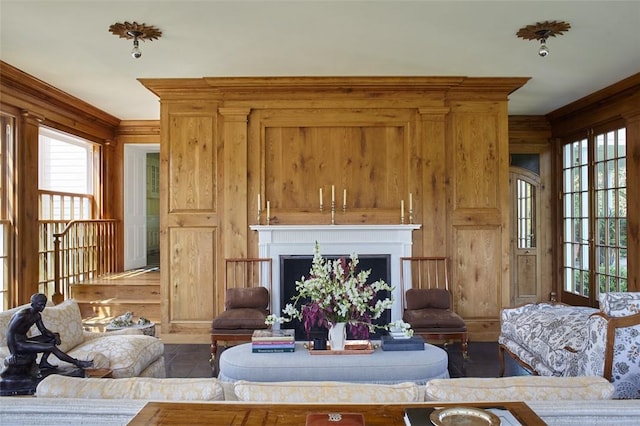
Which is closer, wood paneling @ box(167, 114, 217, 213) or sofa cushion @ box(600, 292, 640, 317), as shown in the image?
sofa cushion @ box(600, 292, 640, 317)

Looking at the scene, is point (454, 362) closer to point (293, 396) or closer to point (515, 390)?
point (515, 390)

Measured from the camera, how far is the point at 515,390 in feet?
4.96

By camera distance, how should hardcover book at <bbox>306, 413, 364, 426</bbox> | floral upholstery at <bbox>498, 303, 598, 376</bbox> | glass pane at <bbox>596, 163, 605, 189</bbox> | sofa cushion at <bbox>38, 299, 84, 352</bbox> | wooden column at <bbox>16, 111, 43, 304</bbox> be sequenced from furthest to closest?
1. glass pane at <bbox>596, 163, 605, 189</bbox>
2. wooden column at <bbox>16, 111, 43, 304</bbox>
3. sofa cushion at <bbox>38, 299, 84, 352</bbox>
4. floral upholstery at <bbox>498, 303, 598, 376</bbox>
5. hardcover book at <bbox>306, 413, 364, 426</bbox>

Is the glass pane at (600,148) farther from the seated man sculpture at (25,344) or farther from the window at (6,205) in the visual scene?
the window at (6,205)

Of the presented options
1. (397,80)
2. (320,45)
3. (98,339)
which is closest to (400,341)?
(98,339)

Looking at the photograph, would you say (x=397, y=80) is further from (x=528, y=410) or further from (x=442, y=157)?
(x=528, y=410)

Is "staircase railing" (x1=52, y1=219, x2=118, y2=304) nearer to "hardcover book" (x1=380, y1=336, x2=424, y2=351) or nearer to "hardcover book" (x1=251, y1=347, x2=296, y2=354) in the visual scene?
"hardcover book" (x1=251, y1=347, x2=296, y2=354)

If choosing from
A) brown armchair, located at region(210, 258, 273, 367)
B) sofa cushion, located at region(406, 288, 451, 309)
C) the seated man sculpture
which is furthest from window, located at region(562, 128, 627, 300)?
the seated man sculpture

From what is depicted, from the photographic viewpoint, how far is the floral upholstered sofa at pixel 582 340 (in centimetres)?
225

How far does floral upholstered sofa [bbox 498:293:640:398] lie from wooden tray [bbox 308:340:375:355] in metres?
1.09

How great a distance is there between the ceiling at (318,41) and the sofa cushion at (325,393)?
253 cm

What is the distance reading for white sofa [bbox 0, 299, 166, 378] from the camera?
2771 millimetres

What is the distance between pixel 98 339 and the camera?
3193 millimetres

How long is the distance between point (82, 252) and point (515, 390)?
595 centimetres
